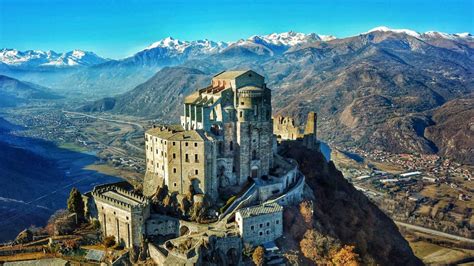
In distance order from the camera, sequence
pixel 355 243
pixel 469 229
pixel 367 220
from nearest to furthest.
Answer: pixel 355 243 < pixel 367 220 < pixel 469 229

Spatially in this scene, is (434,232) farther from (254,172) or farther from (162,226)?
(162,226)

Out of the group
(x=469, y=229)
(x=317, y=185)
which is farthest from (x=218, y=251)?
(x=469, y=229)

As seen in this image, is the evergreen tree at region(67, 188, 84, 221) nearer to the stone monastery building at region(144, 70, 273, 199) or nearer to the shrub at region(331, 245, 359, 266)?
the stone monastery building at region(144, 70, 273, 199)

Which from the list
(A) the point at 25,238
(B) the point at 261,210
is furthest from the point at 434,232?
(A) the point at 25,238

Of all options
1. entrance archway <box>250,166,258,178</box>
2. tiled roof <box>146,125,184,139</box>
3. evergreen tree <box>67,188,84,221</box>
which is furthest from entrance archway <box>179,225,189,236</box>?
evergreen tree <box>67,188,84,221</box>

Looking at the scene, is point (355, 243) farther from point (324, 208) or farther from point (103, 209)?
point (103, 209)

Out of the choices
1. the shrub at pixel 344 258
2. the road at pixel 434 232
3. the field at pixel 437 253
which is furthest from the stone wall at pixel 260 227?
the road at pixel 434 232
